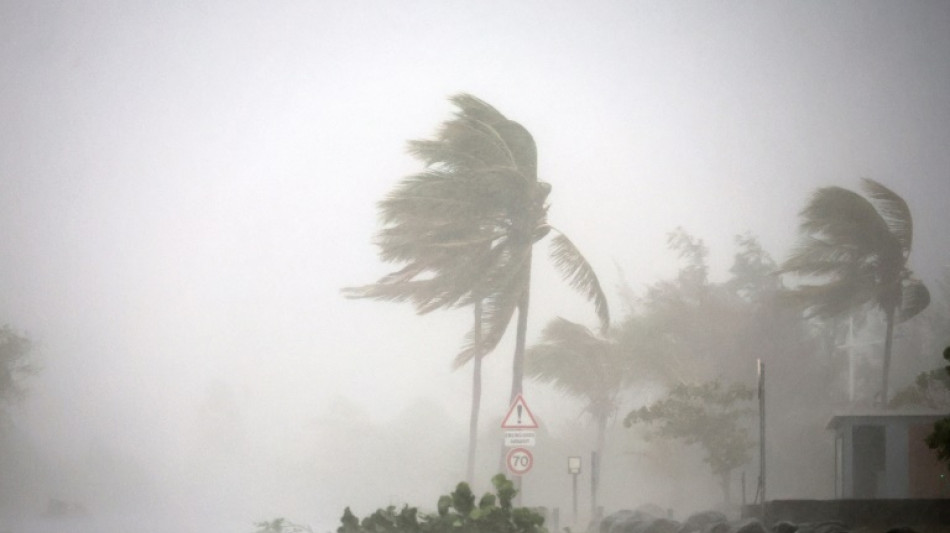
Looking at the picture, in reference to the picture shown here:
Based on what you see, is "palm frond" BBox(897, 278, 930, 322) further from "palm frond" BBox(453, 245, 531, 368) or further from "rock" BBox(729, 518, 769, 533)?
"rock" BBox(729, 518, 769, 533)

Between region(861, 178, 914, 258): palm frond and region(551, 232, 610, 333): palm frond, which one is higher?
region(861, 178, 914, 258): palm frond

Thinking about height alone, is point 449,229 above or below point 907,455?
above

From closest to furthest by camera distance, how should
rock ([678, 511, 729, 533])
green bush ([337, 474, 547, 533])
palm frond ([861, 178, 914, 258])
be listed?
green bush ([337, 474, 547, 533]) < rock ([678, 511, 729, 533]) < palm frond ([861, 178, 914, 258])

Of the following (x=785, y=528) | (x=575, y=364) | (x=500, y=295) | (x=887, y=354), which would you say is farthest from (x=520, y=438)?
(x=575, y=364)

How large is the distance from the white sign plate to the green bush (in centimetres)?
510

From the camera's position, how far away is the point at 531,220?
40.5 metres

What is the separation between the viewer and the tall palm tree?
127 ft

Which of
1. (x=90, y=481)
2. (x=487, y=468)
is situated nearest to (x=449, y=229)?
(x=487, y=468)

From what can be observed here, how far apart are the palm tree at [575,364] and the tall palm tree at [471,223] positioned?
16.7m

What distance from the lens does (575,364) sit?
6191 cm

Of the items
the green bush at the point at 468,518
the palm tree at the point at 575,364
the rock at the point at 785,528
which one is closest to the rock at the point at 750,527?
the rock at the point at 785,528

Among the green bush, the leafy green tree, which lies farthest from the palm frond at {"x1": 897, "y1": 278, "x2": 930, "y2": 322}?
the green bush

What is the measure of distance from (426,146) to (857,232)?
2789 centimetres

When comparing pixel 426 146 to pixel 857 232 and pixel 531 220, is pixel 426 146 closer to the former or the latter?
pixel 531 220
